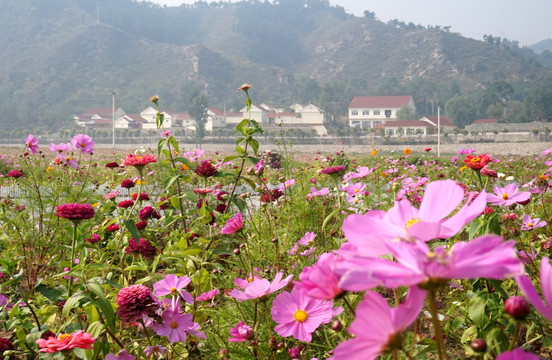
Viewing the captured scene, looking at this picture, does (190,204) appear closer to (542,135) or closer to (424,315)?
(424,315)

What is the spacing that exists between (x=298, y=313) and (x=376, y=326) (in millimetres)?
334

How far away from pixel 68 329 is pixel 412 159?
31.9 ft

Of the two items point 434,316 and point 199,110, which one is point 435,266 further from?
point 199,110

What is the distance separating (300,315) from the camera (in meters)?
0.59

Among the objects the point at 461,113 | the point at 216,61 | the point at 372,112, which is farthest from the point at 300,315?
the point at 216,61

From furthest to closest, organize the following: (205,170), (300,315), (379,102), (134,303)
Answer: (379,102) < (205,170) < (134,303) < (300,315)

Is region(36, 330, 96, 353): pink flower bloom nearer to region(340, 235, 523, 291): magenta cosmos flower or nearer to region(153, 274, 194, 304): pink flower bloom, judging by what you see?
region(153, 274, 194, 304): pink flower bloom

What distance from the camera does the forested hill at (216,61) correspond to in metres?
61.0

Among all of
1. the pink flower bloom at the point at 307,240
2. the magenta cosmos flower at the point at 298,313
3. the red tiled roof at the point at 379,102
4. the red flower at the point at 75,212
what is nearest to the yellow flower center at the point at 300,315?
the magenta cosmos flower at the point at 298,313

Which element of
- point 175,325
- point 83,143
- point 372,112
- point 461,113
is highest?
point 372,112

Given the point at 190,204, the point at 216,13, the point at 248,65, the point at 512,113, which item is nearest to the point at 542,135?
the point at 512,113

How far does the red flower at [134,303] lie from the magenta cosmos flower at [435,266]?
56 centimetres

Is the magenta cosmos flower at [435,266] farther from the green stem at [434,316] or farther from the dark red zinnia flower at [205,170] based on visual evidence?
the dark red zinnia flower at [205,170]

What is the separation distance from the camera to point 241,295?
2.18 feet
